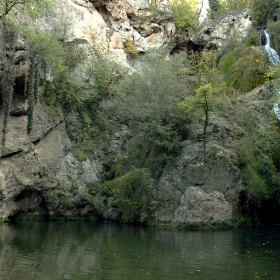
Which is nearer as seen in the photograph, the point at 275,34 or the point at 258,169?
the point at 258,169

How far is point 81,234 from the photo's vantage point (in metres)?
23.5

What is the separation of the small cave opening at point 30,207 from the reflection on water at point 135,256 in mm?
8695

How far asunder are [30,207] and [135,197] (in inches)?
349

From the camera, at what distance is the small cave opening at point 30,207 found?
31.9 m

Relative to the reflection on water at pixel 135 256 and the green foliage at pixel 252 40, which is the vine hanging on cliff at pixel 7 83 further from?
the green foliage at pixel 252 40

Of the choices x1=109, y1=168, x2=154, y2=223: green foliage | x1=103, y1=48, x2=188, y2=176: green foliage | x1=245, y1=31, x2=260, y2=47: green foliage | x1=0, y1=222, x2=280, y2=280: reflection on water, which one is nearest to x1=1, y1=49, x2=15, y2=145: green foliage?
x1=109, y1=168, x2=154, y2=223: green foliage

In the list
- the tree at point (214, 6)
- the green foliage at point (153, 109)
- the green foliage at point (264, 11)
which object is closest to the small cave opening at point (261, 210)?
the green foliage at point (153, 109)

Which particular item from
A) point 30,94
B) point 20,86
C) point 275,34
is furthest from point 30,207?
point 275,34

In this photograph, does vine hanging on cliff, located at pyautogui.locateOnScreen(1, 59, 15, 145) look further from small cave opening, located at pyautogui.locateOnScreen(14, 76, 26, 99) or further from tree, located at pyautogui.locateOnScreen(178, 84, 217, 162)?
tree, located at pyautogui.locateOnScreen(178, 84, 217, 162)

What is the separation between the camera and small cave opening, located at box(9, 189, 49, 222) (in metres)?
31.9

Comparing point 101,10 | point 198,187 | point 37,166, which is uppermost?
point 101,10

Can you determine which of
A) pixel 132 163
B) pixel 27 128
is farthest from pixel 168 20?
pixel 27 128

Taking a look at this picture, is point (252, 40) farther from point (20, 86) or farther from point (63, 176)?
point (20, 86)

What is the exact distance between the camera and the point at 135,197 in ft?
102
